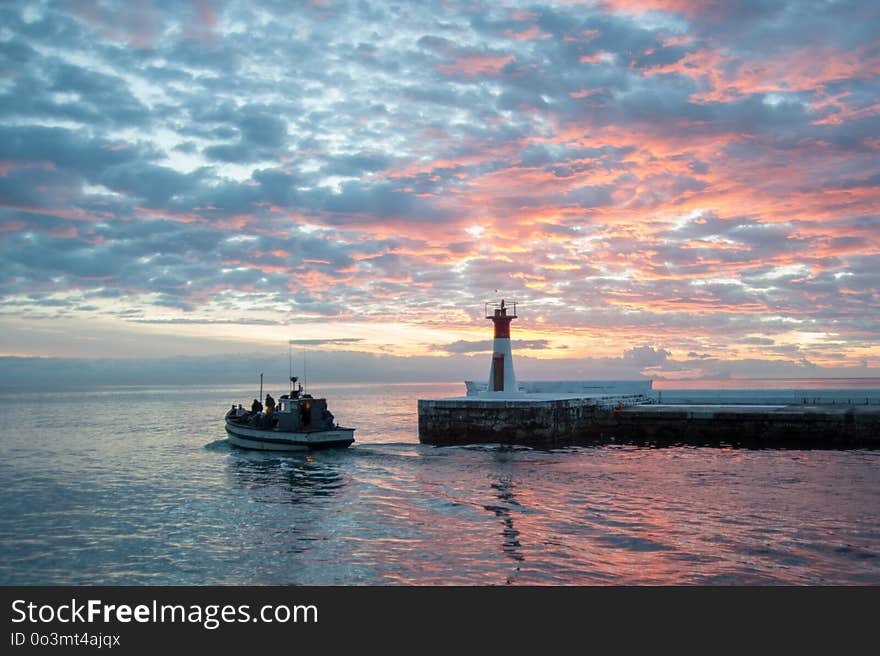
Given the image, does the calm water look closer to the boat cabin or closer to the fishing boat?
the fishing boat

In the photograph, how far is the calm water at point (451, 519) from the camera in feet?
43.8

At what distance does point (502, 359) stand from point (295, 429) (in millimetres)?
15386

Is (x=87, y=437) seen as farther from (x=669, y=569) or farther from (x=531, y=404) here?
(x=669, y=569)

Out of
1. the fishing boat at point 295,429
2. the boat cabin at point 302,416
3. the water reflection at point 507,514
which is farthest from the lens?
the boat cabin at point 302,416

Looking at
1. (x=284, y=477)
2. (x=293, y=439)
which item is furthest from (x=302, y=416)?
(x=284, y=477)

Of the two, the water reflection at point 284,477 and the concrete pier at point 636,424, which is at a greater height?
the concrete pier at point 636,424

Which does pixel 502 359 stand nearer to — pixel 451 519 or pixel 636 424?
pixel 636 424

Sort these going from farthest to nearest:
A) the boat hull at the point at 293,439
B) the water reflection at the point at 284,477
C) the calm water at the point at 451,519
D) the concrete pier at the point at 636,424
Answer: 1. the concrete pier at the point at 636,424
2. the boat hull at the point at 293,439
3. the water reflection at the point at 284,477
4. the calm water at the point at 451,519

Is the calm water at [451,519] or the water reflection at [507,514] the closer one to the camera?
the calm water at [451,519]

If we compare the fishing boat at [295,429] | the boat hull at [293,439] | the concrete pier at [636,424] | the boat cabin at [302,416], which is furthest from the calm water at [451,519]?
the concrete pier at [636,424]

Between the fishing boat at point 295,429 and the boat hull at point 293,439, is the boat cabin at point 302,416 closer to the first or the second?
the fishing boat at point 295,429

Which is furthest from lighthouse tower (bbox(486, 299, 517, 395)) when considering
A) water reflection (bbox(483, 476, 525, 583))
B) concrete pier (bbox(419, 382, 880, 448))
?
water reflection (bbox(483, 476, 525, 583))
